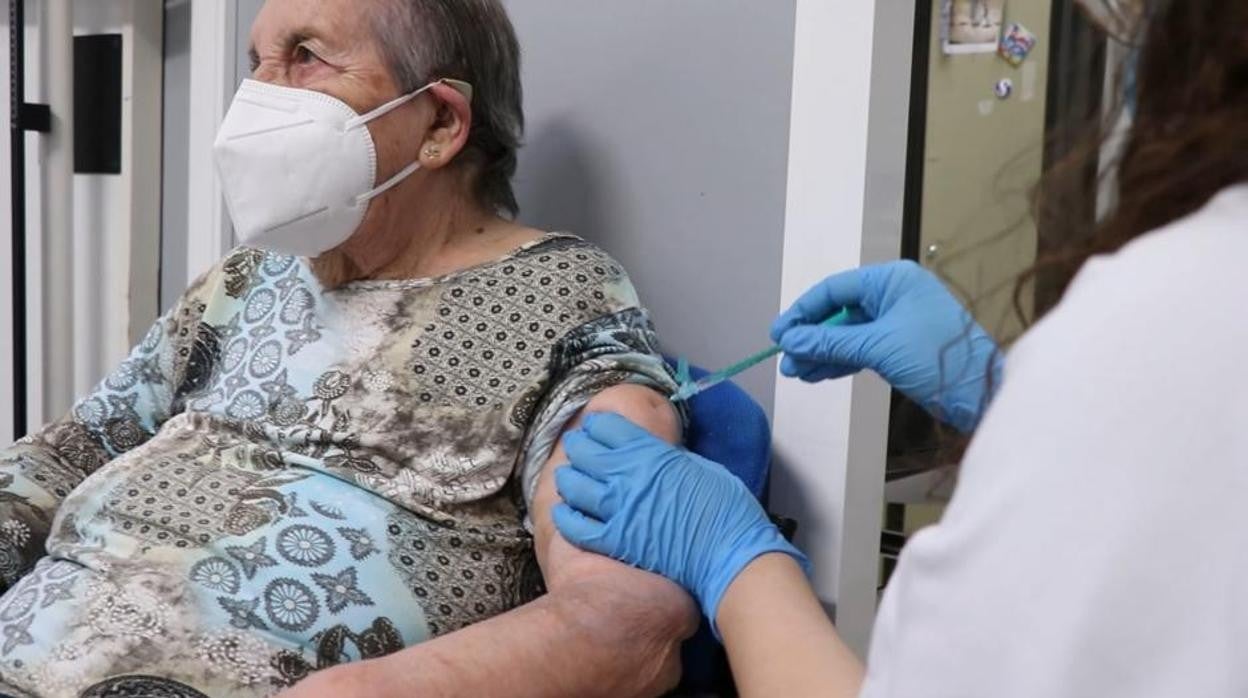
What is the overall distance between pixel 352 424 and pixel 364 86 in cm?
40

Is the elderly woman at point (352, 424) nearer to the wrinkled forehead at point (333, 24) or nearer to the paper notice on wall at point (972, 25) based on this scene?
the wrinkled forehead at point (333, 24)

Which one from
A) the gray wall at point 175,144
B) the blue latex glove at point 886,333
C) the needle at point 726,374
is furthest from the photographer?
the gray wall at point 175,144

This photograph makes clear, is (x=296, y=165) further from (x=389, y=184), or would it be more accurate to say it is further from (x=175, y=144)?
(x=175, y=144)

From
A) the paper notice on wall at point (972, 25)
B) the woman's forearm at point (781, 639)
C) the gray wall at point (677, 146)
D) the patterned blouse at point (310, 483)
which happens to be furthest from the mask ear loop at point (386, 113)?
the paper notice on wall at point (972, 25)

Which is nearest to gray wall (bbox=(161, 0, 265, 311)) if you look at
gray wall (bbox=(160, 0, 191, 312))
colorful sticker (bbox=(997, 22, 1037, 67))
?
gray wall (bbox=(160, 0, 191, 312))

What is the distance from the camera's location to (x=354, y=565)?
4.02 feet

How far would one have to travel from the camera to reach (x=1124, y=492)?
47 centimetres

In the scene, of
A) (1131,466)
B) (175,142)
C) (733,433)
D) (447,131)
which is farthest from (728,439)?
(175,142)

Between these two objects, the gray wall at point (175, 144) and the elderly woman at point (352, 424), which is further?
the gray wall at point (175, 144)

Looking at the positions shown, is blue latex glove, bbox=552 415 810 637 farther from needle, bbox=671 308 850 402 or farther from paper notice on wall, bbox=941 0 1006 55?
paper notice on wall, bbox=941 0 1006 55

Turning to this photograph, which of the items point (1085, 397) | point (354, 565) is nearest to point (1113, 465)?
point (1085, 397)

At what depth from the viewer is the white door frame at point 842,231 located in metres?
1.32

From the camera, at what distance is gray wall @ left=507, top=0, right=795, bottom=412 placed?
144 centimetres

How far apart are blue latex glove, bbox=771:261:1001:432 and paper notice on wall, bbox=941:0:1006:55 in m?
1.38
